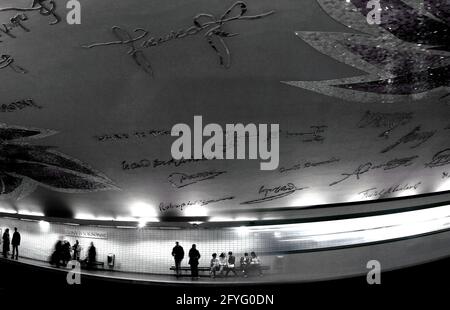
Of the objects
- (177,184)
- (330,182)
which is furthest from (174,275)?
(330,182)

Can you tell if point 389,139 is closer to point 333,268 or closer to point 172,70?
point 333,268

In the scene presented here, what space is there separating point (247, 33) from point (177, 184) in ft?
10.2

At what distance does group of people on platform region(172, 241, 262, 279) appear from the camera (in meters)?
6.50

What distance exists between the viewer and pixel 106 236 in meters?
7.43

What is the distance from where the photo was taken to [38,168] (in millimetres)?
6242

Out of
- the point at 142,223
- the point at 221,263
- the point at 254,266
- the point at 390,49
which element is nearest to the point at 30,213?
the point at 142,223

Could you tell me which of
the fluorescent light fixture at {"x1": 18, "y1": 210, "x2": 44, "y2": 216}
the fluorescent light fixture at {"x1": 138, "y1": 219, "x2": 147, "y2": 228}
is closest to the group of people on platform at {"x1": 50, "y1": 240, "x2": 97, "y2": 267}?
the fluorescent light fixture at {"x1": 18, "y1": 210, "x2": 44, "y2": 216}

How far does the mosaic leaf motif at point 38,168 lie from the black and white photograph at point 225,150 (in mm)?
36

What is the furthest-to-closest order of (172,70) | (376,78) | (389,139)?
(389,139) → (376,78) → (172,70)

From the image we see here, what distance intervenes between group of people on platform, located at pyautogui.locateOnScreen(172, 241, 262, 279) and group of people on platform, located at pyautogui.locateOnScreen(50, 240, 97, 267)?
1.97 m

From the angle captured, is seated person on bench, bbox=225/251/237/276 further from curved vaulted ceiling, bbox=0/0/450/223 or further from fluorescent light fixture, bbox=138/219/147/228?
fluorescent light fixture, bbox=138/219/147/228

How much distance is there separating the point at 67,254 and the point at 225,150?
4.20m
